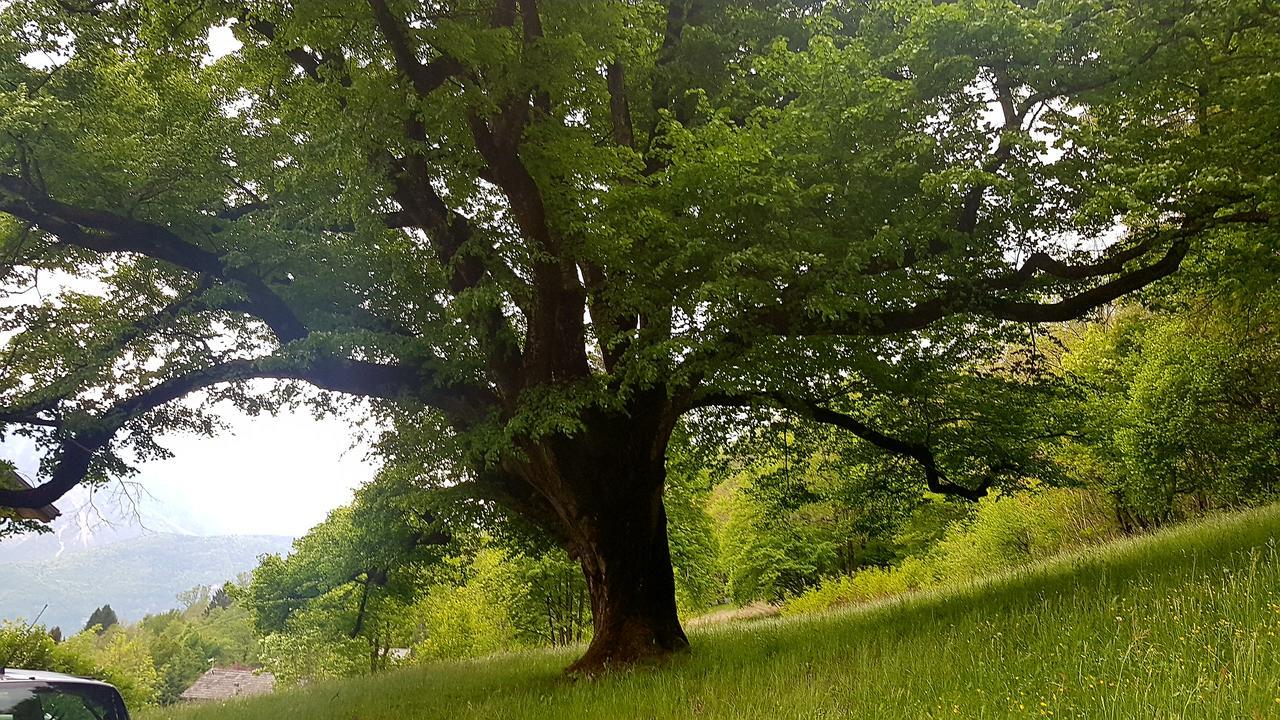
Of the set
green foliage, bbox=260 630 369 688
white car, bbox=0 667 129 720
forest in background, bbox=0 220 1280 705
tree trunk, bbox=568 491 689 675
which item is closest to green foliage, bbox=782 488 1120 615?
forest in background, bbox=0 220 1280 705

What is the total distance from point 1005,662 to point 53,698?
307 inches

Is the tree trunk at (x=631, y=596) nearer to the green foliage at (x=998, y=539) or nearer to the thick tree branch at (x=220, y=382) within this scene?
the thick tree branch at (x=220, y=382)

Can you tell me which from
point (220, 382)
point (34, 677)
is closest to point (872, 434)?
point (220, 382)

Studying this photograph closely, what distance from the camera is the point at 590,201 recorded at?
8984mm

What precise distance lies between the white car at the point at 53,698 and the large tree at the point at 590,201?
13.3 ft

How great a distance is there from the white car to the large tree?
405 centimetres

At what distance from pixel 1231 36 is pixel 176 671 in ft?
478

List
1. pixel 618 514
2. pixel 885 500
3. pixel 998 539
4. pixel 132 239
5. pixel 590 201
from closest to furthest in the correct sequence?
pixel 590 201, pixel 132 239, pixel 618 514, pixel 885 500, pixel 998 539

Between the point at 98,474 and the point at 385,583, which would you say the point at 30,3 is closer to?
the point at 98,474

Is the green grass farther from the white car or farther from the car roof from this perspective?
the car roof

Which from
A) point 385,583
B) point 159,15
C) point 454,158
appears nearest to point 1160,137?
point 454,158

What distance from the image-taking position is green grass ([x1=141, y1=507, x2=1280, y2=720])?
14.1 feet

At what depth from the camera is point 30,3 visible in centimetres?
912

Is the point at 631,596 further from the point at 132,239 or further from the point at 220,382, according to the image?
the point at 132,239
